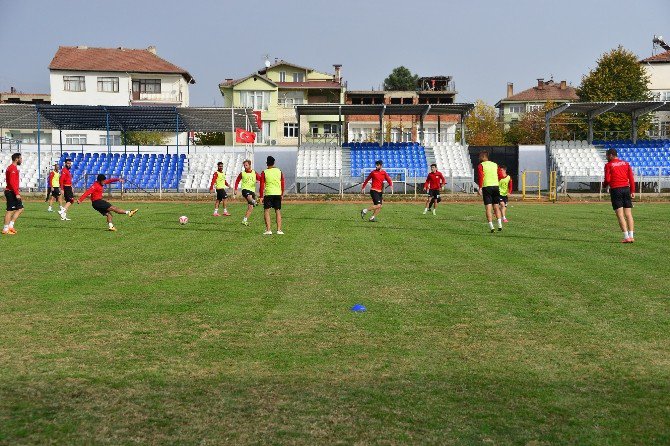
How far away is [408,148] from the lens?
53.6 m

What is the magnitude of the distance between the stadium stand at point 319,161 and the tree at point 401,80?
80497mm

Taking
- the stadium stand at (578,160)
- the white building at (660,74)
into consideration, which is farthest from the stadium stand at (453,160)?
the white building at (660,74)

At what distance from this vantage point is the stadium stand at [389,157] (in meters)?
50.5

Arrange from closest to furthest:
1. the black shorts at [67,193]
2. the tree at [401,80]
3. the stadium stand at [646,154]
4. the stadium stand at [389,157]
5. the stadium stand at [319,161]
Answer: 1. the black shorts at [67,193]
2. the stadium stand at [646,154]
3. the stadium stand at [319,161]
4. the stadium stand at [389,157]
5. the tree at [401,80]

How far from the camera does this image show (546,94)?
11381 cm

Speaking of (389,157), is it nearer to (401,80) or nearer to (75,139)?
(75,139)

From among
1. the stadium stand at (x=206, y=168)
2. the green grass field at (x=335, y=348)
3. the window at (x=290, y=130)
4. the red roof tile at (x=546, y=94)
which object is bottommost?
the green grass field at (x=335, y=348)

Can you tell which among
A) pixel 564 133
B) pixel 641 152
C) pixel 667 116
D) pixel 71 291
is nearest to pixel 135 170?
pixel 641 152

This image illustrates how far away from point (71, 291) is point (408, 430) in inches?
265

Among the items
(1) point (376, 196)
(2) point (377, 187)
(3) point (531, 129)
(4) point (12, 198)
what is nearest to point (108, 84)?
(3) point (531, 129)

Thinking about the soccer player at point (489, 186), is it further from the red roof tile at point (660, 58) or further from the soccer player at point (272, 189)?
the red roof tile at point (660, 58)

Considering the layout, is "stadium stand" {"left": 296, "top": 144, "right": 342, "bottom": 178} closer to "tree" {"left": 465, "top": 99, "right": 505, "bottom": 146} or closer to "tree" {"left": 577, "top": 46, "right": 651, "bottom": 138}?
"tree" {"left": 577, "top": 46, "right": 651, "bottom": 138}

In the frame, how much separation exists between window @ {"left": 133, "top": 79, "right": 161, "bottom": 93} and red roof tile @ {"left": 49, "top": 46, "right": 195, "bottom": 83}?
1384mm

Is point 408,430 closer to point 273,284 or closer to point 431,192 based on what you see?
point 273,284
